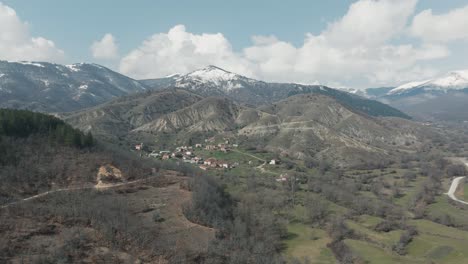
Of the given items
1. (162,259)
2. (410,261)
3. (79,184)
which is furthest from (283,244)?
(79,184)

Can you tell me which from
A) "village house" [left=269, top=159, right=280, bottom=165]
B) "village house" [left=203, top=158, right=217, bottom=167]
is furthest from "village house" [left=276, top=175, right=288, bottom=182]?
"village house" [left=203, top=158, right=217, bottom=167]

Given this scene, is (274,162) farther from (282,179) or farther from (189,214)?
(189,214)

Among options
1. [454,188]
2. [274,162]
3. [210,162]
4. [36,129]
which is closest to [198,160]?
[210,162]

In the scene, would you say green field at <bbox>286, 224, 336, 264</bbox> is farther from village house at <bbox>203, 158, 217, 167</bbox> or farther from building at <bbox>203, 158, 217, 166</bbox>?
building at <bbox>203, 158, 217, 166</bbox>

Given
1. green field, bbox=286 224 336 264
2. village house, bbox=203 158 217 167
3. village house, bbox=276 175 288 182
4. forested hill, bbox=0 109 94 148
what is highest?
forested hill, bbox=0 109 94 148

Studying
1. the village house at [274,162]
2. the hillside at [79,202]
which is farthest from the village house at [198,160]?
the hillside at [79,202]

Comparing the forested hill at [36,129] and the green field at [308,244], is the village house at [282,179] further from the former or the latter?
the forested hill at [36,129]

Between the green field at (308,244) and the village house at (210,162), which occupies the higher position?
the village house at (210,162)

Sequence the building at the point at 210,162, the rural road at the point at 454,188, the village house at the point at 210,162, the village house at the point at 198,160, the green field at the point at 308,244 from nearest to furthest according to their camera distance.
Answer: the green field at the point at 308,244 < the rural road at the point at 454,188 < the village house at the point at 210,162 < the building at the point at 210,162 < the village house at the point at 198,160

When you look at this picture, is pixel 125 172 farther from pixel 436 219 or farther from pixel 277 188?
pixel 436 219
